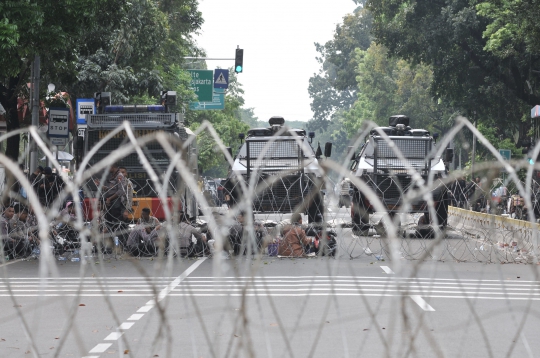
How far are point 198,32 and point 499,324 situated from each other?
139ft

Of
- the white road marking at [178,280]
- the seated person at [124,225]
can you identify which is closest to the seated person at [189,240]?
the white road marking at [178,280]

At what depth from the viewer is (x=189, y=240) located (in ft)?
66.9

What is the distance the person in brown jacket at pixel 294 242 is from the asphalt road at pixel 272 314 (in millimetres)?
1933

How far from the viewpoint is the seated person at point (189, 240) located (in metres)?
20.2

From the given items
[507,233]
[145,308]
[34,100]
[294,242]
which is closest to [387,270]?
[294,242]

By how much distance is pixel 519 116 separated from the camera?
41750mm

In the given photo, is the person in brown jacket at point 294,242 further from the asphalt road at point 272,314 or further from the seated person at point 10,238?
the seated person at point 10,238

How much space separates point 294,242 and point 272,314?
8594 millimetres

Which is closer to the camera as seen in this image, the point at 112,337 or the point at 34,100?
the point at 112,337

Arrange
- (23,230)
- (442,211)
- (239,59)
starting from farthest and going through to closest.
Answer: (239,59), (442,211), (23,230)

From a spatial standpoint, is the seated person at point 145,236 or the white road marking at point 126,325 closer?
the white road marking at point 126,325

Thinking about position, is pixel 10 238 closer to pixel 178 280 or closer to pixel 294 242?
pixel 178 280

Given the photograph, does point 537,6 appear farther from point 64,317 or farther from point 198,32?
point 198,32

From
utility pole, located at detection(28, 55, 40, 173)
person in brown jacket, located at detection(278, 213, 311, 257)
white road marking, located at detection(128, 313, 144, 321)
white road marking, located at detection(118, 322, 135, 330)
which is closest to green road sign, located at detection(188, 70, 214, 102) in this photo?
utility pole, located at detection(28, 55, 40, 173)
